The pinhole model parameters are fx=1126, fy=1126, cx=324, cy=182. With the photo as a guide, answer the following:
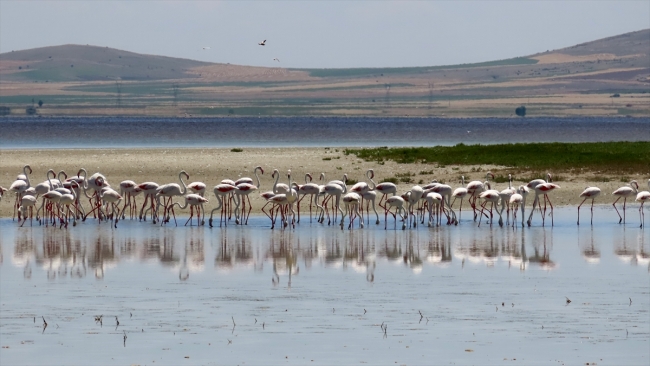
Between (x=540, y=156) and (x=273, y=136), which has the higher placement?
(x=273, y=136)

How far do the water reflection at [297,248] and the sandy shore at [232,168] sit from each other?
4.07 m

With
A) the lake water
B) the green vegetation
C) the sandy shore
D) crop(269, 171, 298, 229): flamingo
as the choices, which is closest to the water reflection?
crop(269, 171, 298, 229): flamingo

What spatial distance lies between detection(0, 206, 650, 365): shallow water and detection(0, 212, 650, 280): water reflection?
39mm

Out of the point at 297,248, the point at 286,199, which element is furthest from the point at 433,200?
the point at 297,248

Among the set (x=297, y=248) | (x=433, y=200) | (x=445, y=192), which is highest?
(x=445, y=192)

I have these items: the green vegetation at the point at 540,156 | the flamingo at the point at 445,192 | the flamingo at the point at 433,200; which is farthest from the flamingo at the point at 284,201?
the green vegetation at the point at 540,156

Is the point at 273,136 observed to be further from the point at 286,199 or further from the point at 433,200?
the point at 433,200

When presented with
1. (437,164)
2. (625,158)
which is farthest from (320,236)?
(625,158)

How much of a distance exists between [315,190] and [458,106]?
167695 mm

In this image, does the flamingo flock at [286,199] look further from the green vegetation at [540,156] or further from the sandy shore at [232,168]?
the green vegetation at [540,156]

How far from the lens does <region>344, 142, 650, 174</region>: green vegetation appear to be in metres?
30.3

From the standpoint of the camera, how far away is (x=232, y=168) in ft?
98.4

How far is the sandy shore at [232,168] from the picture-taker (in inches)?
1055

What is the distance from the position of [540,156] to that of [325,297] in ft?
68.2
